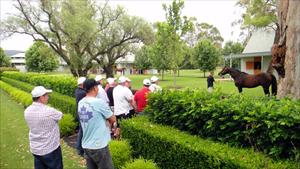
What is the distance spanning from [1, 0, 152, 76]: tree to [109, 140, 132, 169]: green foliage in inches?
1027

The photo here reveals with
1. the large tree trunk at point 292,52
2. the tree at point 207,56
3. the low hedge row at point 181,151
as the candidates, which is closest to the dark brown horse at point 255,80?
the large tree trunk at point 292,52

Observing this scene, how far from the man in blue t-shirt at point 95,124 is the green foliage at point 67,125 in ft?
19.0

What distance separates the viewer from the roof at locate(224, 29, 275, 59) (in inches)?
1293

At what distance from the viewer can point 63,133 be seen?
10.1 m

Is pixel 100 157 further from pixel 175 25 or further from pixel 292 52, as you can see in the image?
pixel 175 25

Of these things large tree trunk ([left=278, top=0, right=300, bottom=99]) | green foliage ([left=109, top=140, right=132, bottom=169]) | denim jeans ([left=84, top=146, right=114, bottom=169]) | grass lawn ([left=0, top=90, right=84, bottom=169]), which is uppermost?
large tree trunk ([left=278, top=0, right=300, bottom=99])

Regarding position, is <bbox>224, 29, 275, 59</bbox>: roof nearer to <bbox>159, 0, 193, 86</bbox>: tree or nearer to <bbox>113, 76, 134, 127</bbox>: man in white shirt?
<bbox>159, 0, 193, 86</bbox>: tree

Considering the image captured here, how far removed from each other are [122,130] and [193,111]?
6.77 ft

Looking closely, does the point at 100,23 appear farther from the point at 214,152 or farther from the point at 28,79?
the point at 214,152

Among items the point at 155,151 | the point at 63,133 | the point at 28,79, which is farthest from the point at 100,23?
the point at 155,151

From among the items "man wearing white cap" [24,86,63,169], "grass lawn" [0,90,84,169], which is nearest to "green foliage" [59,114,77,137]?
"grass lawn" [0,90,84,169]

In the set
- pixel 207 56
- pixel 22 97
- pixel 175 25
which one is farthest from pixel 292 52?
pixel 207 56

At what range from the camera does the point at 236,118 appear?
448 centimetres

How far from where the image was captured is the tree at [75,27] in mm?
30797
